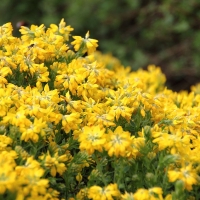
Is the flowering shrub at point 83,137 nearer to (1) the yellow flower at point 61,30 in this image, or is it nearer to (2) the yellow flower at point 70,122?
(2) the yellow flower at point 70,122

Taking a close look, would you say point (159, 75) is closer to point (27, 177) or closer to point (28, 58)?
point (28, 58)

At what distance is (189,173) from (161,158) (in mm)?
129

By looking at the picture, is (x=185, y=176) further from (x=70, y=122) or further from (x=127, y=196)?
(x=70, y=122)

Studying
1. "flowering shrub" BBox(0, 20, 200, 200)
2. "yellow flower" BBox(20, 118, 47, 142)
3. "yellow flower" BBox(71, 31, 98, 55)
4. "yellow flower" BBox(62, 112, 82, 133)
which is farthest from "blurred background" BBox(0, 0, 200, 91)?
"yellow flower" BBox(20, 118, 47, 142)

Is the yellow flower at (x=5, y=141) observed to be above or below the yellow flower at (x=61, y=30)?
below

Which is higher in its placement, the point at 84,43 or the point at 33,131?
the point at 84,43

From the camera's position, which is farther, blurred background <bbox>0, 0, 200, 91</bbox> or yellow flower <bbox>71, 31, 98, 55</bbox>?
blurred background <bbox>0, 0, 200, 91</bbox>

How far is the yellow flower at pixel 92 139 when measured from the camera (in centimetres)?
183

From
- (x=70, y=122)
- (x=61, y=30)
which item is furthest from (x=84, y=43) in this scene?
(x=70, y=122)

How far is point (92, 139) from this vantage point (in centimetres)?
184

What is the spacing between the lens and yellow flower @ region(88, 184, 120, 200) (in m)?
1.76

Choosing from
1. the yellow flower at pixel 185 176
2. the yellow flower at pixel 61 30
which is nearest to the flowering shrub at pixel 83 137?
the yellow flower at pixel 185 176

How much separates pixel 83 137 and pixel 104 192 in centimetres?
22

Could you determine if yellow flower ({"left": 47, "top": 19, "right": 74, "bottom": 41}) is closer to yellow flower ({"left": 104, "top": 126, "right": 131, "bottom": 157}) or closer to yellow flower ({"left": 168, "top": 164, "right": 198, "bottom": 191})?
yellow flower ({"left": 104, "top": 126, "right": 131, "bottom": 157})
